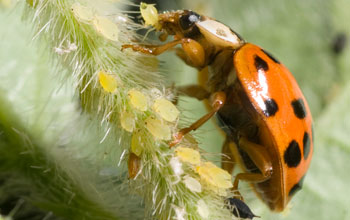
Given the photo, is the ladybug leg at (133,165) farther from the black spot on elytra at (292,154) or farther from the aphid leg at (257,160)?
the black spot on elytra at (292,154)

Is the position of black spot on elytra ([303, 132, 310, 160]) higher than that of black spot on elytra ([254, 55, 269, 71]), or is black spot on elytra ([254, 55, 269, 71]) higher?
black spot on elytra ([254, 55, 269, 71])

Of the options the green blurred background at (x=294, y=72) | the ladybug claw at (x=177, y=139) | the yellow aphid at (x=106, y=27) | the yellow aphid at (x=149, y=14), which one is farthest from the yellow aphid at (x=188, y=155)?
the yellow aphid at (x=149, y=14)

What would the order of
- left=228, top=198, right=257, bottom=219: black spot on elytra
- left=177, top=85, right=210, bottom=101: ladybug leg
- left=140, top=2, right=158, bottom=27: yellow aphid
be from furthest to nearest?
1. left=177, top=85, right=210, bottom=101: ladybug leg
2. left=140, top=2, right=158, bottom=27: yellow aphid
3. left=228, top=198, right=257, bottom=219: black spot on elytra

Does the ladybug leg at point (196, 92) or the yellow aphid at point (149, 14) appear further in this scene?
the ladybug leg at point (196, 92)

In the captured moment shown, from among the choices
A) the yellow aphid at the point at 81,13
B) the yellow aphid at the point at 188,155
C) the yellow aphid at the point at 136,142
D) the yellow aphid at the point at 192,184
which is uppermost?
the yellow aphid at the point at 81,13

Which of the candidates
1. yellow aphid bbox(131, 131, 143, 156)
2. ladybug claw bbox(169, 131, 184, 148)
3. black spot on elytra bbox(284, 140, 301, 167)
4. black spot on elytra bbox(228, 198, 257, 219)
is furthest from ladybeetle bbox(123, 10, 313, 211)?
yellow aphid bbox(131, 131, 143, 156)

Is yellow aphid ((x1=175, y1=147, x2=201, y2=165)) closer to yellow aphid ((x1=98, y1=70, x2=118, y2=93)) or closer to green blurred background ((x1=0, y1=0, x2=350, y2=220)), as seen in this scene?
green blurred background ((x1=0, y1=0, x2=350, y2=220))

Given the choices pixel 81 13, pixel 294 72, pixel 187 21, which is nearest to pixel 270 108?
pixel 187 21
